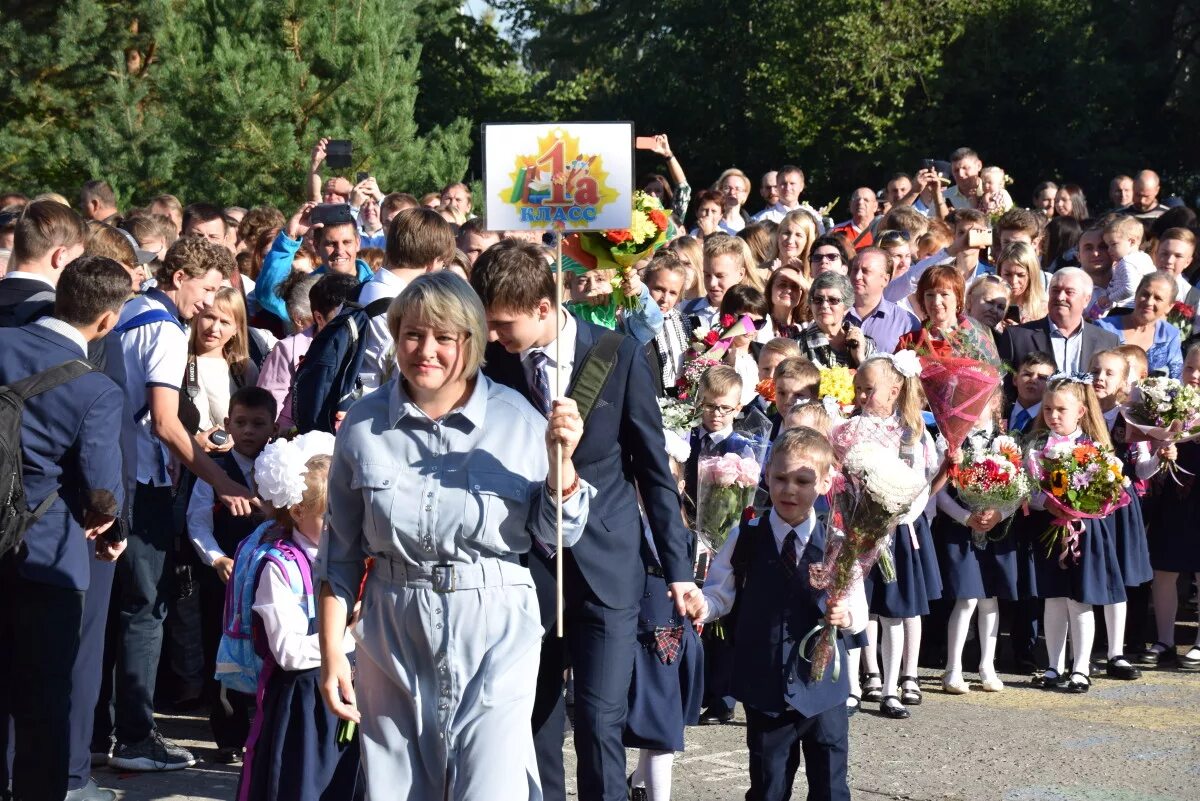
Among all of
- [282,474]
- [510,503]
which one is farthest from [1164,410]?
[510,503]

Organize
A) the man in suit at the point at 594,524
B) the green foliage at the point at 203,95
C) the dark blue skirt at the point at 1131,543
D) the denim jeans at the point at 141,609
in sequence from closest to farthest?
1. the man in suit at the point at 594,524
2. the denim jeans at the point at 141,609
3. the dark blue skirt at the point at 1131,543
4. the green foliage at the point at 203,95

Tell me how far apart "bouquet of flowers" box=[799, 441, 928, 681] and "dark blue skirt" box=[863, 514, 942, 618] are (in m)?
2.32

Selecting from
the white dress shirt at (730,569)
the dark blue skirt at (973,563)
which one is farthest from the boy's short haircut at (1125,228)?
the white dress shirt at (730,569)

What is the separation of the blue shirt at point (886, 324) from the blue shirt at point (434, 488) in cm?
535

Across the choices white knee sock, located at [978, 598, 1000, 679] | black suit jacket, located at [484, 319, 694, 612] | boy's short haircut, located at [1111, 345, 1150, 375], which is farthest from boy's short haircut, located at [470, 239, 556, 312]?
boy's short haircut, located at [1111, 345, 1150, 375]

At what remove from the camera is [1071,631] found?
8.85 metres

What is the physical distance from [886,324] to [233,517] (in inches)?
165

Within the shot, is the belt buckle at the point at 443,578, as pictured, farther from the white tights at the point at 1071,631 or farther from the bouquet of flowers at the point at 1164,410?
the bouquet of flowers at the point at 1164,410

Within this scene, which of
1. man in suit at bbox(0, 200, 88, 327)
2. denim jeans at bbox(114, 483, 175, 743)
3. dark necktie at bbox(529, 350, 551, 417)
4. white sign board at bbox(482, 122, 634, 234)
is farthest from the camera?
denim jeans at bbox(114, 483, 175, 743)

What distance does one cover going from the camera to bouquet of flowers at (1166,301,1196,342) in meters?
10.5

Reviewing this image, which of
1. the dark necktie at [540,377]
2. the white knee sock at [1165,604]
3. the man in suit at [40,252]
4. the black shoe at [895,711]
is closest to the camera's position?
the dark necktie at [540,377]

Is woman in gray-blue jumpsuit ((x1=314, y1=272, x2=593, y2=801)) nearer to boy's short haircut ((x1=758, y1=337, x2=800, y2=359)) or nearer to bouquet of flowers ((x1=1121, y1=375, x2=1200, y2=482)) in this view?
boy's short haircut ((x1=758, y1=337, x2=800, y2=359))

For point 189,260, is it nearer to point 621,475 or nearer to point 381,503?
point 621,475

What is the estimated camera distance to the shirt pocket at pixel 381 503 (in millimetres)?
4305
